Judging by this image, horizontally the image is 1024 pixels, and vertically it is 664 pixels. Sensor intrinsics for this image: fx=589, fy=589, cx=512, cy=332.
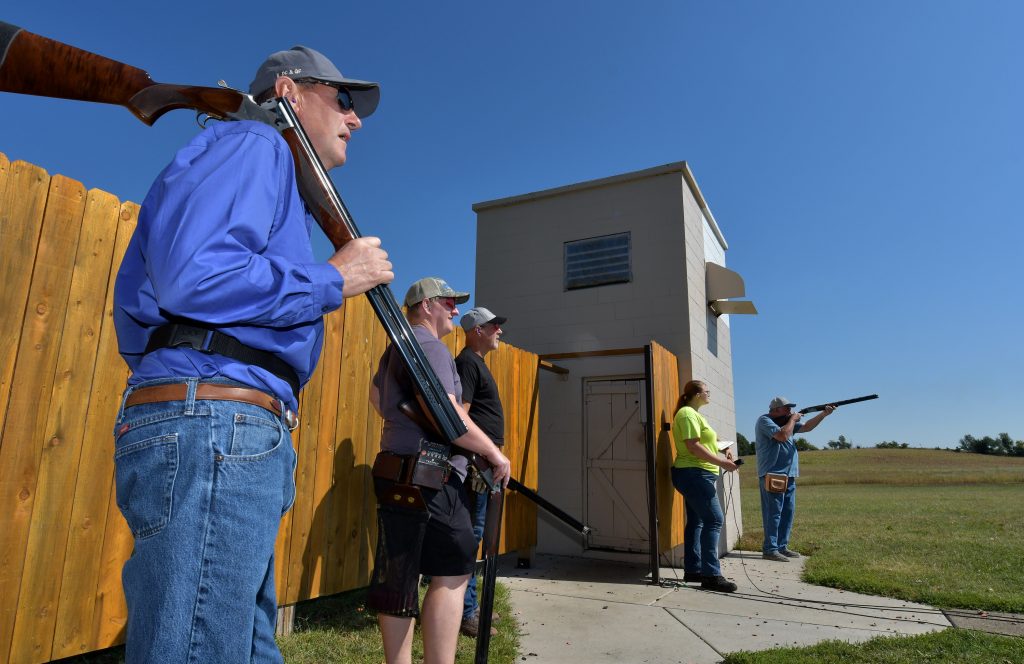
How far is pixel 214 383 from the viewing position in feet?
3.74

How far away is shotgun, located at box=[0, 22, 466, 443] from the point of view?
1.43 meters

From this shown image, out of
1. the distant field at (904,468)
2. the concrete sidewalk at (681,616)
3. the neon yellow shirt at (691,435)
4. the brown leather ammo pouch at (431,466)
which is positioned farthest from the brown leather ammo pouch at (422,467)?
the distant field at (904,468)

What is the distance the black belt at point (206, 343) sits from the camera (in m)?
1.17

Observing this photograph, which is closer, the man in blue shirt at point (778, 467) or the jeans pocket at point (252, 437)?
the jeans pocket at point (252, 437)

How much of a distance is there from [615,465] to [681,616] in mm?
2680

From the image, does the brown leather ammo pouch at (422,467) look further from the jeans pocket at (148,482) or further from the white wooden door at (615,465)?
the white wooden door at (615,465)

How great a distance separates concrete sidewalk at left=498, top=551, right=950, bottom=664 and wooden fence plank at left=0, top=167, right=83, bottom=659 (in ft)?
8.68

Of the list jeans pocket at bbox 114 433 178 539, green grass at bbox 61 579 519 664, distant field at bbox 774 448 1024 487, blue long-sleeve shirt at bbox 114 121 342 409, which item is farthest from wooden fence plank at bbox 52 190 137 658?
distant field at bbox 774 448 1024 487

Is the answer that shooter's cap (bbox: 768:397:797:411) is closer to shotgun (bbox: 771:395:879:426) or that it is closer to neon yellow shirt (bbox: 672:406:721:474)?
shotgun (bbox: 771:395:879:426)

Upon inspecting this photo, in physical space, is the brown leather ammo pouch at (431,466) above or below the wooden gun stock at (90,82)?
below

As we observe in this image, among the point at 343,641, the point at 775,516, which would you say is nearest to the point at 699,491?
the point at 775,516

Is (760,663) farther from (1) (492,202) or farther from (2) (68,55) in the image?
(1) (492,202)

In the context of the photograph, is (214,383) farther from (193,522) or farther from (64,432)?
(64,432)

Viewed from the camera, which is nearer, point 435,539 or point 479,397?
point 435,539
